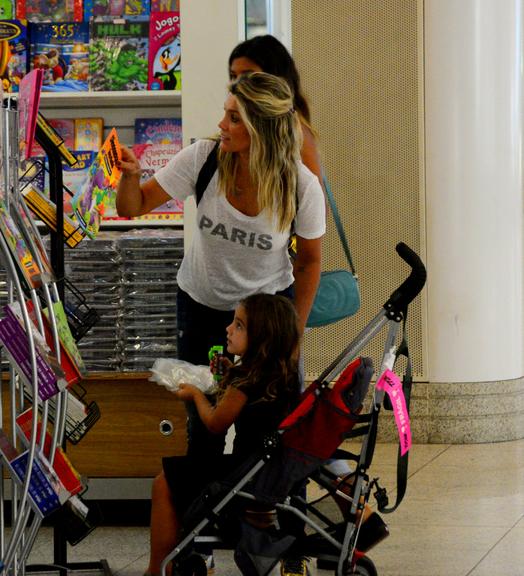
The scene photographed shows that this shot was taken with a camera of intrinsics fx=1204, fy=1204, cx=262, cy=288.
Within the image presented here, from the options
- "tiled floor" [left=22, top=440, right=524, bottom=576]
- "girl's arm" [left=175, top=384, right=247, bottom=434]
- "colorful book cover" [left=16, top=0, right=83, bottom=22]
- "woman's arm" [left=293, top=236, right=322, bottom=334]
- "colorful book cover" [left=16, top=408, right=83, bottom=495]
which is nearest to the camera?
"colorful book cover" [left=16, top=408, right=83, bottom=495]

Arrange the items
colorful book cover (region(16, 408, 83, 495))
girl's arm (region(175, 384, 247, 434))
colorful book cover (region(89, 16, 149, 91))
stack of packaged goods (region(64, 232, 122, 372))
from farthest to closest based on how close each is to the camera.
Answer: colorful book cover (region(89, 16, 149, 91)) → stack of packaged goods (region(64, 232, 122, 372)) → girl's arm (region(175, 384, 247, 434)) → colorful book cover (region(16, 408, 83, 495))

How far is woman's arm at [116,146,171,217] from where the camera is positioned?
3525 millimetres

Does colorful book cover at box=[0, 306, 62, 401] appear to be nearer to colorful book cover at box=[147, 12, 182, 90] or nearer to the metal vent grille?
colorful book cover at box=[147, 12, 182, 90]

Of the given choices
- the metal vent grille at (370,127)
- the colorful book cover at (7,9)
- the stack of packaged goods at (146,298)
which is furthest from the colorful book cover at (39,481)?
the metal vent grille at (370,127)

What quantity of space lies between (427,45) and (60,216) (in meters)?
3.45

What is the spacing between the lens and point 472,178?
6.39m

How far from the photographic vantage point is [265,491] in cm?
335

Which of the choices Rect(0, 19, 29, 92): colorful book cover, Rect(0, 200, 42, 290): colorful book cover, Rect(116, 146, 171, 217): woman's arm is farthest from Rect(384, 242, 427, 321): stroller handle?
Rect(0, 19, 29, 92): colorful book cover

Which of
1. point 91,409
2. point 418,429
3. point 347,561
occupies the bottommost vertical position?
point 418,429

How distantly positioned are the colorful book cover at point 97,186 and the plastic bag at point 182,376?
46 cm

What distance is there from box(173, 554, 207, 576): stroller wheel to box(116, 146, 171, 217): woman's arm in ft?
3.43

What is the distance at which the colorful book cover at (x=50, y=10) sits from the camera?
503 centimetres

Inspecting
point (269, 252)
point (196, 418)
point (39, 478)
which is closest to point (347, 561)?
point (196, 418)

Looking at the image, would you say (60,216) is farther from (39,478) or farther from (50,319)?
(39,478)
